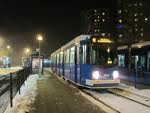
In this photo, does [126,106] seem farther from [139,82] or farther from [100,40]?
[139,82]

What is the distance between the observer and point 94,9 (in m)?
180

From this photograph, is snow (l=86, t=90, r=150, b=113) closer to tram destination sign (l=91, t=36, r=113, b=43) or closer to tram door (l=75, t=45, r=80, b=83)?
tram destination sign (l=91, t=36, r=113, b=43)

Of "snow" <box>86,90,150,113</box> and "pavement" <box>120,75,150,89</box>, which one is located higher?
"pavement" <box>120,75,150,89</box>

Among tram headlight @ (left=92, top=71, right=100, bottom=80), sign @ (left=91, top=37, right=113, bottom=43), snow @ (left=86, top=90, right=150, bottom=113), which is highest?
sign @ (left=91, top=37, right=113, bottom=43)

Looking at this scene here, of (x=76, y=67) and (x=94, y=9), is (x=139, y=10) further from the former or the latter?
(x=76, y=67)

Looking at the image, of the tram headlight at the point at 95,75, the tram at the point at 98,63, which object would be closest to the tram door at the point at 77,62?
the tram at the point at 98,63

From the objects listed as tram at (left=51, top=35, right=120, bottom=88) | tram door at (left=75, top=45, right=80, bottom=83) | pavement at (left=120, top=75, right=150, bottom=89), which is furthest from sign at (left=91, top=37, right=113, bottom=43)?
pavement at (left=120, top=75, right=150, bottom=89)

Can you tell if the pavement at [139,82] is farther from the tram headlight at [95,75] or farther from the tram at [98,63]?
the tram headlight at [95,75]

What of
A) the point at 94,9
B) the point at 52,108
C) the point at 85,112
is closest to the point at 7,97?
the point at 52,108

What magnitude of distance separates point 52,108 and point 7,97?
3.18 metres

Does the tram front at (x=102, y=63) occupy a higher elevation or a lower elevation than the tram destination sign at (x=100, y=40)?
lower

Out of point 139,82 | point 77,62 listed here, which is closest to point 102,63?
point 77,62

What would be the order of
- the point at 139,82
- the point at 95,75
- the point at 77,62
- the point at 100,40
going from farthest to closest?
the point at 139,82 → the point at 77,62 → the point at 100,40 → the point at 95,75

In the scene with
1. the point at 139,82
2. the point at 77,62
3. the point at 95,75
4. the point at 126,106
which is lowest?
the point at 126,106
